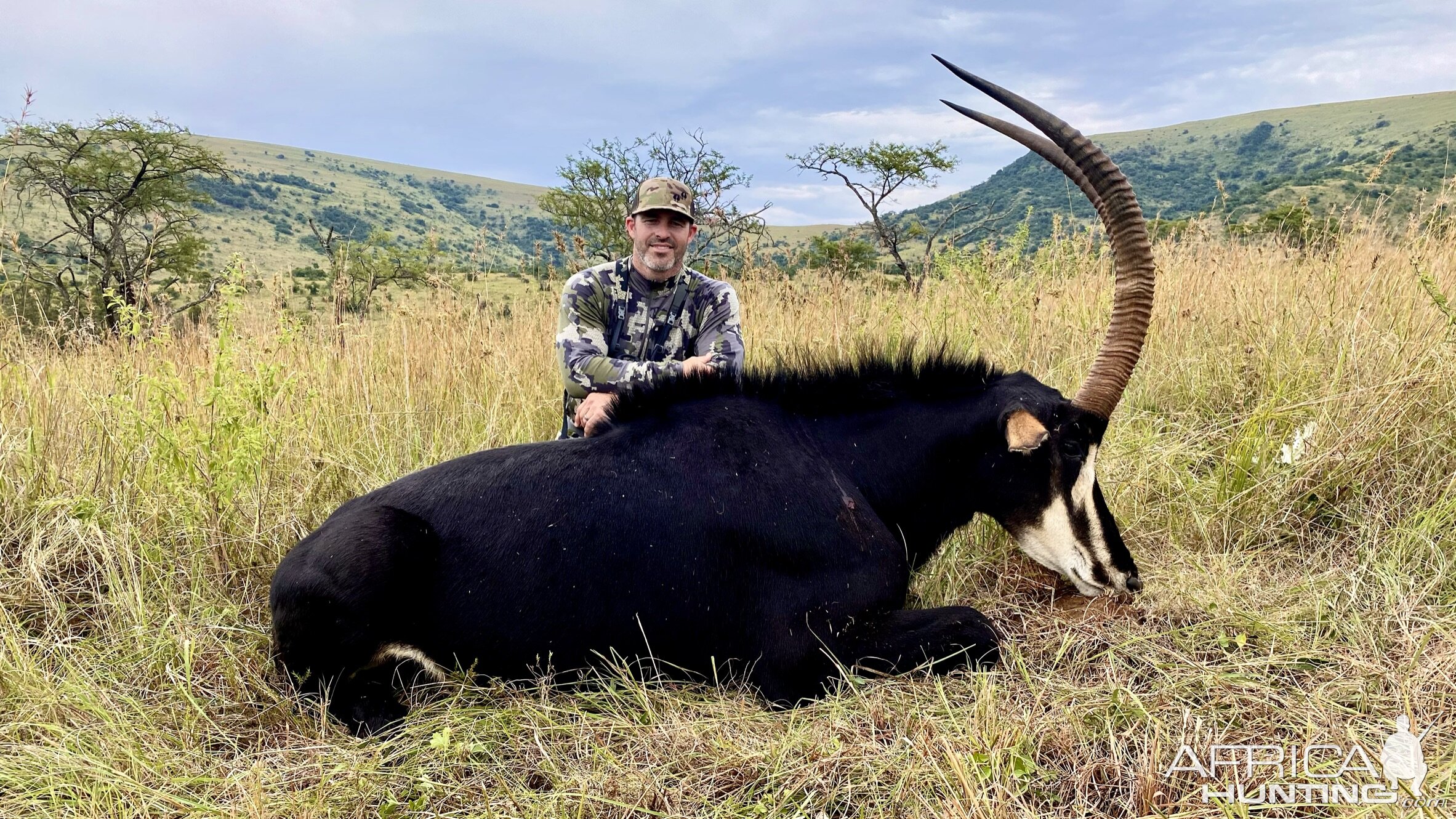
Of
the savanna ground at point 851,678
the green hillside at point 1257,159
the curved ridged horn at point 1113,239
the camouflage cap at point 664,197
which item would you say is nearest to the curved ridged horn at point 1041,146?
the curved ridged horn at point 1113,239

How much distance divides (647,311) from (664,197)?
0.69 meters

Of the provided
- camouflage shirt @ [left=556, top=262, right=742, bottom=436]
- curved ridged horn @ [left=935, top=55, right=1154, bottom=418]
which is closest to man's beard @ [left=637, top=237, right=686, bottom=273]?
camouflage shirt @ [left=556, top=262, right=742, bottom=436]

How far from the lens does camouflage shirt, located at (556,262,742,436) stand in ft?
14.7

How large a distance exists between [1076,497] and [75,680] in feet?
12.4

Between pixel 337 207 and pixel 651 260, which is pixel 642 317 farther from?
pixel 337 207

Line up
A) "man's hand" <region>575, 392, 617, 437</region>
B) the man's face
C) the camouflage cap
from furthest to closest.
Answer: the man's face → the camouflage cap → "man's hand" <region>575, 392, 617, 437</region>

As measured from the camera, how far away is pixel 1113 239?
304cm

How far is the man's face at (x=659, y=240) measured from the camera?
437 centimetres

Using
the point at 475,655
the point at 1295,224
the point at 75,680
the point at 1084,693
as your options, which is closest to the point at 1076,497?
the point at 1084,693

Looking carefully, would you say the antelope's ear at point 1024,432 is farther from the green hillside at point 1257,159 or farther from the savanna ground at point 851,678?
the green hillside at point 1257,159

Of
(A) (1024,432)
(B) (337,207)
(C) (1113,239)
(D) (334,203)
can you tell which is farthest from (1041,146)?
(D) (334,203)

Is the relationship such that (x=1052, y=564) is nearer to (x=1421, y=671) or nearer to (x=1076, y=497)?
(x=1076, y=497)

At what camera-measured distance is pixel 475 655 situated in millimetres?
2719

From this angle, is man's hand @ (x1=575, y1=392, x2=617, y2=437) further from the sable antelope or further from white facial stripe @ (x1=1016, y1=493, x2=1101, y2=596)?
white facial stripe @ (x1=1016, y1=493, x2=1101, y2=596)
